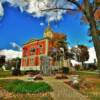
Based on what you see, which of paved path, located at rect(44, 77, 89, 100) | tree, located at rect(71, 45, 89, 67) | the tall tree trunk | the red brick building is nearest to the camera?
paved path, located at rect(44, 77, 89, 100)

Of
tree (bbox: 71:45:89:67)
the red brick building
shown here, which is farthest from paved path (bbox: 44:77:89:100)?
tree (bbox: 71:45:89:67)

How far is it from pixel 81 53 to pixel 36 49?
3936cm

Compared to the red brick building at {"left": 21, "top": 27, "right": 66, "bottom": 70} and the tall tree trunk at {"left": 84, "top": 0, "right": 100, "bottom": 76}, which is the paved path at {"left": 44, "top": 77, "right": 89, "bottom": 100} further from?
the red brick building at {"left": 21, "top": 27, "right": 66, "bottom": 70}

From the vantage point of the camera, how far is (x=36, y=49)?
97.6m

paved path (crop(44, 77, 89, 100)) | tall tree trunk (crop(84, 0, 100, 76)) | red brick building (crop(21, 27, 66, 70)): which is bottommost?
paved path (crop(44, 77, 89, 100))

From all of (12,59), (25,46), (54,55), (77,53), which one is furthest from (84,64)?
(54,55)

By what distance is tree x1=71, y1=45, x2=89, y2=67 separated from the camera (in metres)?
129

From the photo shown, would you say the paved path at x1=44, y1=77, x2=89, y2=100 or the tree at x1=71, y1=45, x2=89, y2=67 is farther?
the tree at x1=71, y1=45, x2=89, y2=67

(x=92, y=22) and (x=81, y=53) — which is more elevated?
(x=81, y=53)

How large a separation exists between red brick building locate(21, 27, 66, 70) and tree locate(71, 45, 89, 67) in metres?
27.4

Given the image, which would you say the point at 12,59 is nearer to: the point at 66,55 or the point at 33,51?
the point at 33,51

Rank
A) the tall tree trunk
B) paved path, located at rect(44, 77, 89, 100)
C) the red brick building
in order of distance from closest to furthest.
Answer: paved path, located at rect(44, 77, 89, 100), the tall tree trunk, the red brick building

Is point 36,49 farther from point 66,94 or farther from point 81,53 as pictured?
point 66,94

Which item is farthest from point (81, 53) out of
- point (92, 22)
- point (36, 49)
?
point (92, 22)
